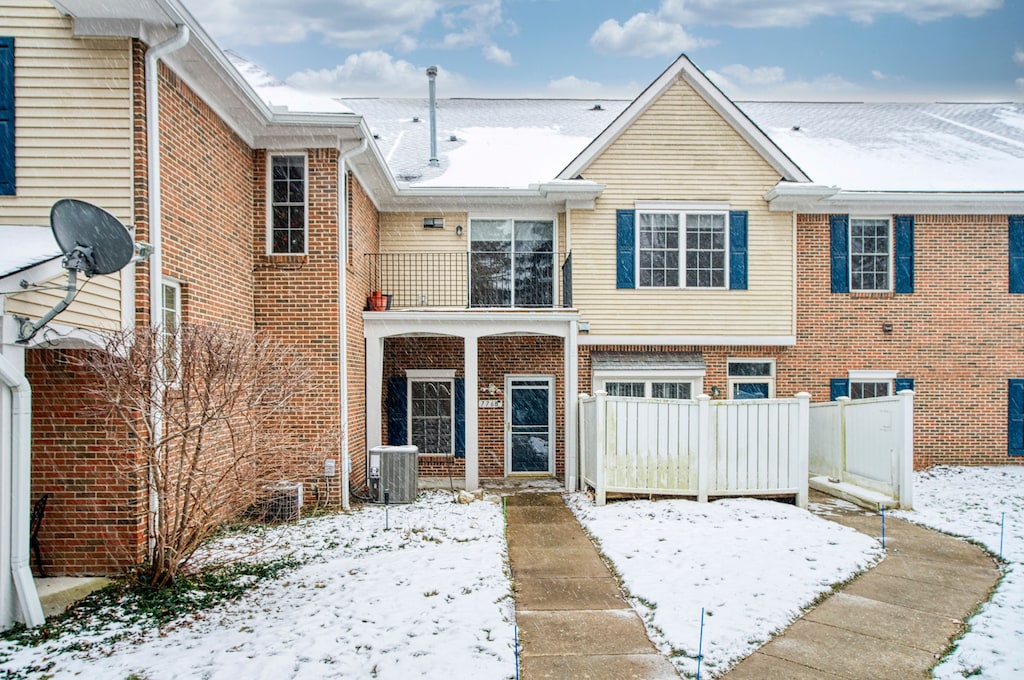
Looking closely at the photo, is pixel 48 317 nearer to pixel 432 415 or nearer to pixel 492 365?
pixel 432 415

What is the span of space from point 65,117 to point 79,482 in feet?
11.5

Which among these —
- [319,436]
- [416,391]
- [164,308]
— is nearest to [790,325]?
[416,391]

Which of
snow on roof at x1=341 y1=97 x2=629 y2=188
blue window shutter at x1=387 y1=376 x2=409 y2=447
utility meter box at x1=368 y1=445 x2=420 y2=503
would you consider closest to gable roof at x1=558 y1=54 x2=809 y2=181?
snow on roof at x1=341 y1=97 x2=629 y2=188

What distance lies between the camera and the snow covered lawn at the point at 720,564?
5.23 m

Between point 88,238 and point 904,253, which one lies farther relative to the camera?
point 904,253

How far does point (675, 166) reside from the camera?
1259cm

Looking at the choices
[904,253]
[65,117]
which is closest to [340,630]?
[65,117]

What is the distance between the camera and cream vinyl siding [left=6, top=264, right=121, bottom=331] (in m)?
5.11

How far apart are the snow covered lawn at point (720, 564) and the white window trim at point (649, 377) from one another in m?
3.08

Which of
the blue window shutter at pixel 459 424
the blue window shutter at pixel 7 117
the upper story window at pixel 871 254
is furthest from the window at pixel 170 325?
the upper story window at pixel 871 254

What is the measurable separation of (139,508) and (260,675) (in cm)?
272

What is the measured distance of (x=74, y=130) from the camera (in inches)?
258

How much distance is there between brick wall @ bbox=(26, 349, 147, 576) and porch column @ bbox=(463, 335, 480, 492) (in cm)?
568

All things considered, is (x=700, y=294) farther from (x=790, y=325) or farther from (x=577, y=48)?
(x=577, y=48)
